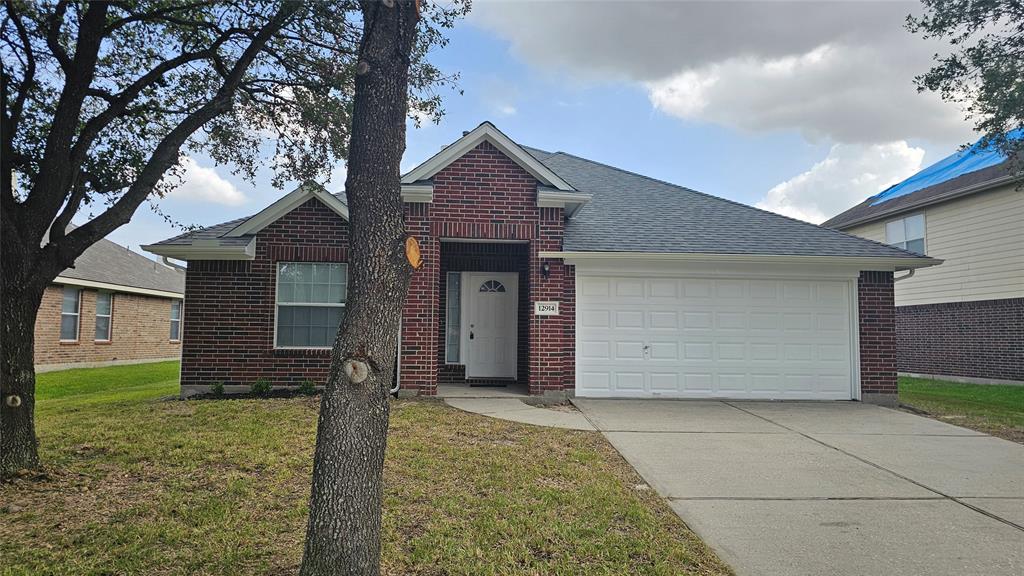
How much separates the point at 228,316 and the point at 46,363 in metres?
10.9

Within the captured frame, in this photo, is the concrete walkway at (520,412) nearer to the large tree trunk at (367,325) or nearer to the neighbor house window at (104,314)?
the large tree trunk at (367,325)

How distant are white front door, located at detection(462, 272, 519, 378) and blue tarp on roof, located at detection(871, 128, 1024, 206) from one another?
14075 millimetres

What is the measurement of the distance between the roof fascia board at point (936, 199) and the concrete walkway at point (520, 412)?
12332 millimetres

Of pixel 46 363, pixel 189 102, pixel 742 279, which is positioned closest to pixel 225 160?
pixel 189 102

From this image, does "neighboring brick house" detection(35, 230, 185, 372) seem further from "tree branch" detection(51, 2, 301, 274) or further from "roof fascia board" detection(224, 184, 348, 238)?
"tree branch" detection(51, 2, 301, 274)

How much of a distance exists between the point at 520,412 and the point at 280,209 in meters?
5.91

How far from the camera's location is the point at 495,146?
386 inches

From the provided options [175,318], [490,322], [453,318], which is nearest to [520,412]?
[490,322]

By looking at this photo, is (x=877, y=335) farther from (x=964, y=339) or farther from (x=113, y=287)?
(x=113, y=287)

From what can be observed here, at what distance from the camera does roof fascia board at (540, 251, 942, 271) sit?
9664 mm

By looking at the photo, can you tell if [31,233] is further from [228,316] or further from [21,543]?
[228,316]

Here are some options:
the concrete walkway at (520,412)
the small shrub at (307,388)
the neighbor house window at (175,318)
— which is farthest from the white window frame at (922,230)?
the neighbor house window at (175,318)

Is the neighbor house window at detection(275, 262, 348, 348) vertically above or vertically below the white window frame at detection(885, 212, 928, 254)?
below

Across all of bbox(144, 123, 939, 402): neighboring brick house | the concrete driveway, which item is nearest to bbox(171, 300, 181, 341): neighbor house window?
bbox(144, 123, 939, 402): neighboring brick house
